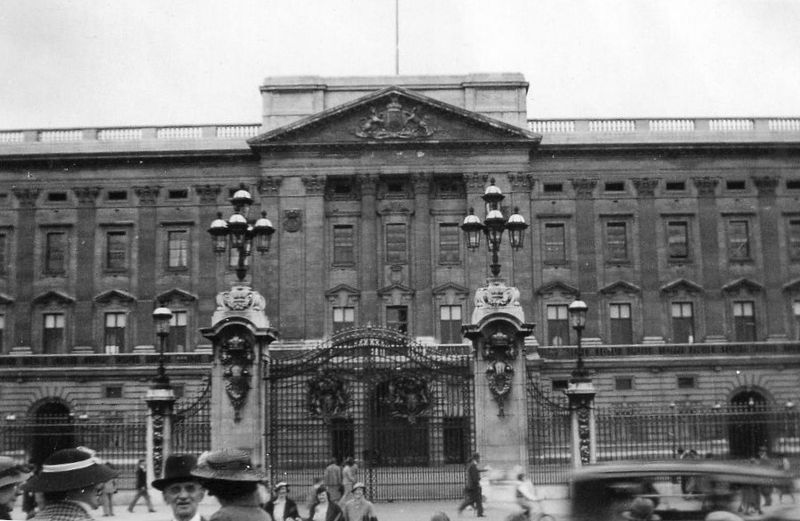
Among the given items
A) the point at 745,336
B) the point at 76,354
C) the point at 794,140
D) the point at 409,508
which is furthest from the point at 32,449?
the point at 794,140

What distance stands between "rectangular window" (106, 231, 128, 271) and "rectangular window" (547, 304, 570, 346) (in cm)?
2161

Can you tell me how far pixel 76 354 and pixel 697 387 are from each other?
30824 mm

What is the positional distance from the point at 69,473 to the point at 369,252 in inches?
1767

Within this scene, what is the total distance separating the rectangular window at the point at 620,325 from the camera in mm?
51281

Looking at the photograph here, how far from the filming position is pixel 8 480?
7414 mm

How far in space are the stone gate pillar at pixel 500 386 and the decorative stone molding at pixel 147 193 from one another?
104ft

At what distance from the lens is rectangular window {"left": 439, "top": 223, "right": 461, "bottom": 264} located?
51.1 m

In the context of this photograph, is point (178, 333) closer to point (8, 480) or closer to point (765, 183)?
point (765, 183)

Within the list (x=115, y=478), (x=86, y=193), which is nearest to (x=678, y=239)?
(x=86, y=193)

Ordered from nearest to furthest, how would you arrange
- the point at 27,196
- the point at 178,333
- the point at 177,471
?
1. the point at 177,471
2. the point at 178,333
3. the point at 27,196

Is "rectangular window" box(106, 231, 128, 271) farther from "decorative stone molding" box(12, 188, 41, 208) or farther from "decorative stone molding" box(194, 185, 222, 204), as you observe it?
"decorative stone molding" box(194, 185, 222, 204)

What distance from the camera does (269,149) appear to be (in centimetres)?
5109

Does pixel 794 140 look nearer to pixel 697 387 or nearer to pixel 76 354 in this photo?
pixel 697 387

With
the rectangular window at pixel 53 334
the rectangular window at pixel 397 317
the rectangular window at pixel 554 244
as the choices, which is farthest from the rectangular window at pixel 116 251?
the rectangular window at pixel 554 244
